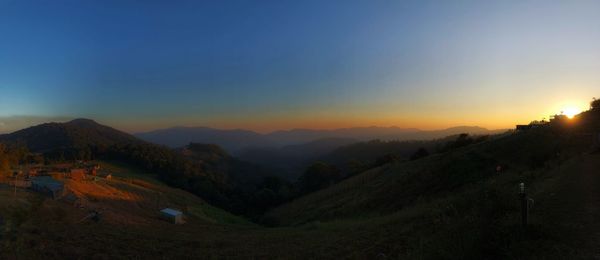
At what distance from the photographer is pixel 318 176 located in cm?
9594

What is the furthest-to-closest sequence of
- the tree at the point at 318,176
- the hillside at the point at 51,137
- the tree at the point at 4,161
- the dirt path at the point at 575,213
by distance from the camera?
the hillside at the point at 51,137, the tree at the point at 318,176, the tree at the point at 4,161, the dirt path at the point at 575,213

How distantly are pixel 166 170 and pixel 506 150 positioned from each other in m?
93.1

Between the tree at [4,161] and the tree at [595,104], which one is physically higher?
the tree at [595,104]

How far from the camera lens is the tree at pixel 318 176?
9319 centimetres

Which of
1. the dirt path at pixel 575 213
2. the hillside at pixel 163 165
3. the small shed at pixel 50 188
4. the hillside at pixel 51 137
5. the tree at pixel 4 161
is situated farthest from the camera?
the hillside at pixel 51 137

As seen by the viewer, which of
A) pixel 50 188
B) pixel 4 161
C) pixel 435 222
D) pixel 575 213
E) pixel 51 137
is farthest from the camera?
pixel 51 137

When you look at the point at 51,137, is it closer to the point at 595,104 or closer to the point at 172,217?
the point at 172,217

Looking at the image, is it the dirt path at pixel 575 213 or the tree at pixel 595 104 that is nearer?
the dirt path at pixel 575 213

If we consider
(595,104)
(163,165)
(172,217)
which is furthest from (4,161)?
(163,165)

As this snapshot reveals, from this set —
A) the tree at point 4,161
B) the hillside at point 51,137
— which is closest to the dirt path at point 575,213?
the tree at point 4,161

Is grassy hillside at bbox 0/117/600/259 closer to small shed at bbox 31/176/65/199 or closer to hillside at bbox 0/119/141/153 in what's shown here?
small shed at bbox 31/176/65/199

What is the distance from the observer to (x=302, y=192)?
88.9 metres

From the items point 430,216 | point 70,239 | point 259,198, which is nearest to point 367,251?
point 430,216

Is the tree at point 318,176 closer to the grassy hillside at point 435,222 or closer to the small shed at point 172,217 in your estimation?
the grassy hillside at point 435,222
